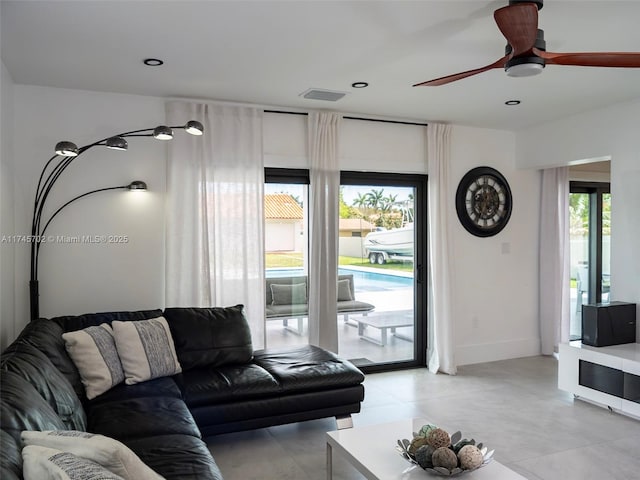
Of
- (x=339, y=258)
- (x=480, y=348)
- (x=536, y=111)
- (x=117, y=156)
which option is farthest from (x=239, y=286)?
(x=536, y=111)

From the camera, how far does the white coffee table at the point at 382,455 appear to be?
7.70 feet

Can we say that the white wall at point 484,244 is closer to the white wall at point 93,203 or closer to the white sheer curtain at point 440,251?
the white sheer curtain at point 440,251

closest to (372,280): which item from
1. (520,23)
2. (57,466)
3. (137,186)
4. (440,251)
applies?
(440,251)

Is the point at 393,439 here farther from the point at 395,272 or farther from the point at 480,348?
the point at 480,348

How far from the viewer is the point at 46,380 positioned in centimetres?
247

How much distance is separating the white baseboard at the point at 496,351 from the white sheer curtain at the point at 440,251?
1.23ft

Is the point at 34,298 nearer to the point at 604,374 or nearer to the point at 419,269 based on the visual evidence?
the point at 419,269

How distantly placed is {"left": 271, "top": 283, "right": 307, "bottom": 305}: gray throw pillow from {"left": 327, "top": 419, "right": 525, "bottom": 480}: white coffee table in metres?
2.22

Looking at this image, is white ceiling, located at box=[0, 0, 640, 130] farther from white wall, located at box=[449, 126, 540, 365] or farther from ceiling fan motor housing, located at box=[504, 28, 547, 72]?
white wall, located at box=[449, 126, 540, 365]

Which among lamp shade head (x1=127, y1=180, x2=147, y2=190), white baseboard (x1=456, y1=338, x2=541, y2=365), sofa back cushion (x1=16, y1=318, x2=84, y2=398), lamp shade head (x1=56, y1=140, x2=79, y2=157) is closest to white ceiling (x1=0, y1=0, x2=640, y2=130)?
lamp shade head (x1=56, y1=140, x2=79, y2=157)

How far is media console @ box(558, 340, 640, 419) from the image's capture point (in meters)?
4.05

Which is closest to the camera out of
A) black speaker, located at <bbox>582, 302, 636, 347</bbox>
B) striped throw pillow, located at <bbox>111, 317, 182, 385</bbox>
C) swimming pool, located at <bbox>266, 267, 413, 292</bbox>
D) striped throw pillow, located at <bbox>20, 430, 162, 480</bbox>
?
striped throw pillow, located at <bbox>20, 430, 162, 480</bbox>

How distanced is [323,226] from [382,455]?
2.69 metres

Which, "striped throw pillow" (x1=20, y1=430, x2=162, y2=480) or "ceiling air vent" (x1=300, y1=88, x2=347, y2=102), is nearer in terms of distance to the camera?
"striped throw pillow" (x1=20, y1=430, x2=162, y2=480)
